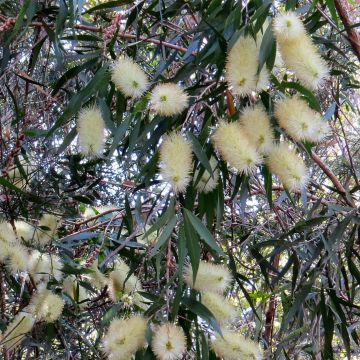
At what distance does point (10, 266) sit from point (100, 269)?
0.32 m

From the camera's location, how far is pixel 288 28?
1023 millimetres

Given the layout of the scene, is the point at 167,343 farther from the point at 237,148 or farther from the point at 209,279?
the point at 237,148

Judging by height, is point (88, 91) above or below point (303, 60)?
above

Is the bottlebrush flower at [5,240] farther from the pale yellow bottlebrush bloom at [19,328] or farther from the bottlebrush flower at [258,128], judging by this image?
the bottlebrush flower at [258,128]

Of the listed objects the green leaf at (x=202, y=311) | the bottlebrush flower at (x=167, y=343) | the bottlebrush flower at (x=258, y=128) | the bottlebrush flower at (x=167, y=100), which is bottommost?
the bottlebrush flower at (x=167, y=343)

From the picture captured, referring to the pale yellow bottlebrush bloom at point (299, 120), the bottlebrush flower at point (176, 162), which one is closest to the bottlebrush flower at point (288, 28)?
the pale yellow bottlebrush bloom at point (299, 120)

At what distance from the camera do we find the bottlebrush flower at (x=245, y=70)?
3.35ft

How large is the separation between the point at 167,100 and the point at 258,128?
0.53 feet

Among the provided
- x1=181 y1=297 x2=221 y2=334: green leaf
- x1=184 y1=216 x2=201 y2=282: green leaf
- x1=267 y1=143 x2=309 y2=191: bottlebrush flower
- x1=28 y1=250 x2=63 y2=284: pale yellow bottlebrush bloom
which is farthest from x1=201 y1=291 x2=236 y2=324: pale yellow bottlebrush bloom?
x1=28 y1=250 x2=63 y2=284: pale yellow bottlebrush bloom

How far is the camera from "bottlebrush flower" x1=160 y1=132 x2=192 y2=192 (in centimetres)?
99

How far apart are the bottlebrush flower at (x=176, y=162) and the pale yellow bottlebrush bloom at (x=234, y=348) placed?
356mm

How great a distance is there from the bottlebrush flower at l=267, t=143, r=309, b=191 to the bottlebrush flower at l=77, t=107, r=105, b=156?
1.00 feet

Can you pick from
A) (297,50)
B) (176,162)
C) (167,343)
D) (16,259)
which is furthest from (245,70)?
(16,259)

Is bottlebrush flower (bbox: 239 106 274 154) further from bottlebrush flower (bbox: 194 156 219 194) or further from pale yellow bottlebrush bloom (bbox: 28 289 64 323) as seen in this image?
pale yellow bottlebrush bloom (bbox: 28 289 64 323)
